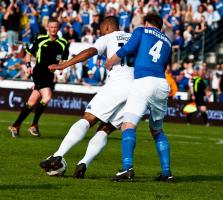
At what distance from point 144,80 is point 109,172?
1.86m

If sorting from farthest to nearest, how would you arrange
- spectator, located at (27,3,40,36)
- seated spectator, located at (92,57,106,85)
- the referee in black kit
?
spectator, located at (27,3,40,36) < seated spectator, located at (92,57,106,85) < the referee in black kit

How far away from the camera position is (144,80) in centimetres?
1171

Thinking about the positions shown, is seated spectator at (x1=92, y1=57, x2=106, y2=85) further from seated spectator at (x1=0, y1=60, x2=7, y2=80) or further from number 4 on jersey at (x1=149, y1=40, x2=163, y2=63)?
number 4 on jersey at (x1=149, y1=40, x2=163, y2=63)

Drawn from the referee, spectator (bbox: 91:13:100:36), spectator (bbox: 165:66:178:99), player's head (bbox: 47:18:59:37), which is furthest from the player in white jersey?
spectator (bbox: 91:13:100:36)

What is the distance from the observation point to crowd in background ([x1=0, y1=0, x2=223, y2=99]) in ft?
111

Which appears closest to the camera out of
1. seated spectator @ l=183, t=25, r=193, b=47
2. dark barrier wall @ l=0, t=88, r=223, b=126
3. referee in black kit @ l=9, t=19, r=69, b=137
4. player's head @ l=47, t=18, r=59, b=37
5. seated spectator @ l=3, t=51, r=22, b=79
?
player's head @ l=47, t=18, r=59, b=37

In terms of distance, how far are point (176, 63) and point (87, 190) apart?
24.0m

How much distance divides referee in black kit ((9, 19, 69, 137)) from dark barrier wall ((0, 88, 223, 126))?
11.7 m

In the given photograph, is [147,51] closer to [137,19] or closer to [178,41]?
[137,19]

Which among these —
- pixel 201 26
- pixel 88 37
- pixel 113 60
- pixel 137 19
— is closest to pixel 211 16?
pixel 201 26

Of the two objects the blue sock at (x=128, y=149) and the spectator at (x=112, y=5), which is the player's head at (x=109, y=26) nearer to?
the blue sock at (x=128, y=149)

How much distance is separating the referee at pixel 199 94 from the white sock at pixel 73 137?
17.7 metres

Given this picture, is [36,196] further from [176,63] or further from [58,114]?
[176,63]

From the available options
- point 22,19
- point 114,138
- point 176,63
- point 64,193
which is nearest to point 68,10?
point 22,19
